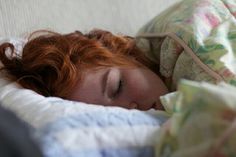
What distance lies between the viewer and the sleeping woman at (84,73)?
829 millimetres

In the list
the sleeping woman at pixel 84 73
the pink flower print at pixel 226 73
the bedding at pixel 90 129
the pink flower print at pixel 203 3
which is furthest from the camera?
the pink flower print at pixel 203 3

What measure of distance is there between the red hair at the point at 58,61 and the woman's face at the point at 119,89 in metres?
0.02

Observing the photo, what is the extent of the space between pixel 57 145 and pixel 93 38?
0.50m

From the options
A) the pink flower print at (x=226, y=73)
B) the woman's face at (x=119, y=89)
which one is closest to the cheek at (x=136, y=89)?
the woman's face at (x=119, y=89)

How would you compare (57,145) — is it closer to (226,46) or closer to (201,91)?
(201,91)

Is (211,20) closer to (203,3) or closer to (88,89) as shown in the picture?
(203,3)

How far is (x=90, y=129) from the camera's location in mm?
556

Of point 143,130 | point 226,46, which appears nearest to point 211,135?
point 143,130

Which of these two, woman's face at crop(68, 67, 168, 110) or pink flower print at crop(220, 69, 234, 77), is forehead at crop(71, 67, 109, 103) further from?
pink flower print at crop(220, 69, 234, 77)

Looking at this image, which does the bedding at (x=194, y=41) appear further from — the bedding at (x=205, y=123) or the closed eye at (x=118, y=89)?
the bedding at (x=205, y=123)

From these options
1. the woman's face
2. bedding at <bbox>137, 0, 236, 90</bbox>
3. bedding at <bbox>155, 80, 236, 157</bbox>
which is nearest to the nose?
the woman's face

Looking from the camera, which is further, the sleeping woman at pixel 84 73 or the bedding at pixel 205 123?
the sleeping woman at pixel 84 73

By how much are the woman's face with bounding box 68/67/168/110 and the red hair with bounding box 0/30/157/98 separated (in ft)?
0.06

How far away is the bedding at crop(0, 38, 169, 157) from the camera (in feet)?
1.71
